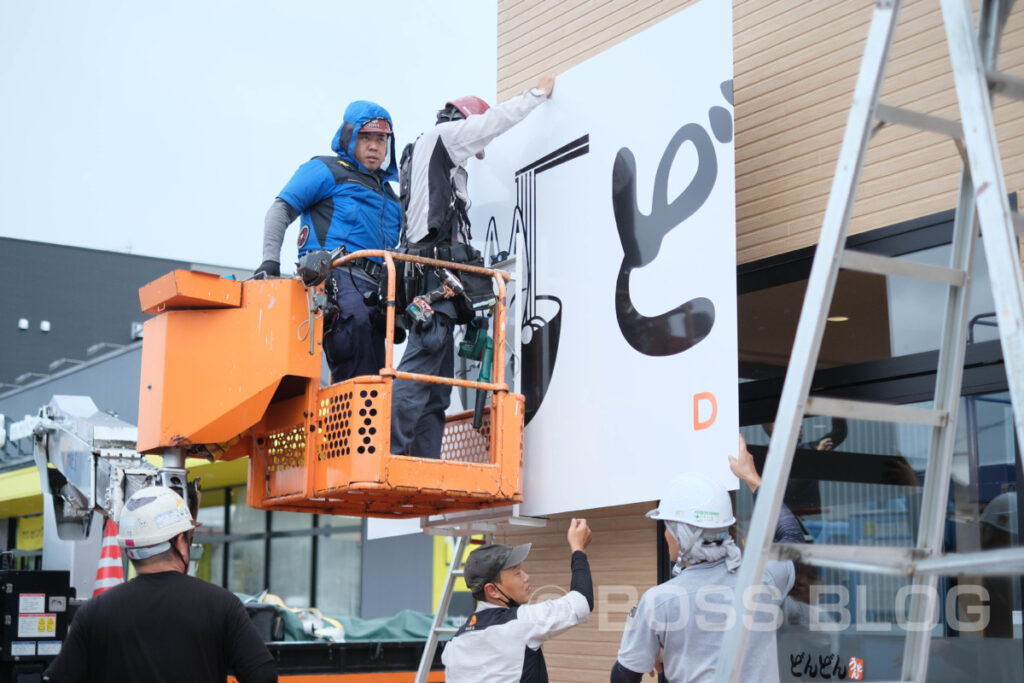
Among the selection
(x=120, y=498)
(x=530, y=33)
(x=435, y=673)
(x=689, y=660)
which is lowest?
(x=435, y=673)

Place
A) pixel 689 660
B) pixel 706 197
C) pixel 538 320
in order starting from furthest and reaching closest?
pixel 538 320 → pixel 706 197 → pixel 689 660

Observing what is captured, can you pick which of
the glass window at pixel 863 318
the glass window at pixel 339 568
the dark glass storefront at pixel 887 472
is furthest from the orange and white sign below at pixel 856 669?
the glass window at pixel 339 568

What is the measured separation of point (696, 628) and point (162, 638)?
6.57 ft

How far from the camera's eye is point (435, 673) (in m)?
11.9

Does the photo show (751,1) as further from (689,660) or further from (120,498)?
(120,498)

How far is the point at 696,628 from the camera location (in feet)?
14.8

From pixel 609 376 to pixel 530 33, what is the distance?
3344mm

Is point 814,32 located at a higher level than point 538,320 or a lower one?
higher

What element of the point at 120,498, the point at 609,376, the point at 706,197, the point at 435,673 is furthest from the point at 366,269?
the point at 435,673

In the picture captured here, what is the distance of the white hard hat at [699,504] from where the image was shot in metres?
4.52

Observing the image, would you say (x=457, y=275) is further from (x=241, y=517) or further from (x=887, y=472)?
(x=241, y=517)

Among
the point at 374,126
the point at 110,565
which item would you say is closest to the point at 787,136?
the point at 374,126

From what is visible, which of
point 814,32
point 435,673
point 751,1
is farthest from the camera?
point 435,673

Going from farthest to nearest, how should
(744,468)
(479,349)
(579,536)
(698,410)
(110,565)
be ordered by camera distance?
1. (110,565)
2. (479,349)
3. (698,410)
4. (579,536)
5. (744,468)
